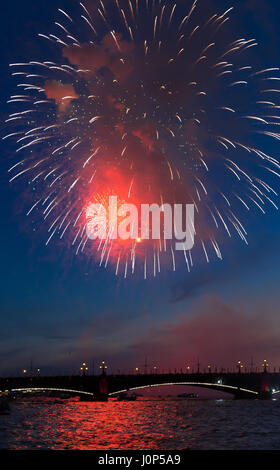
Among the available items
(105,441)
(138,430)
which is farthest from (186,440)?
(138,430)
